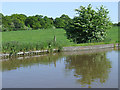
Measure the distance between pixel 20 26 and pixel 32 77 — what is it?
260 ft

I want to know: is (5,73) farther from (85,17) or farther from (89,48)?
(85,17)

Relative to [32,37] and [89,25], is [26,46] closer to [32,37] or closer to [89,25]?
[89,25]

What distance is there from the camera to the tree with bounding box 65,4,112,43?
1128 inches

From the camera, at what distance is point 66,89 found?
415 inches

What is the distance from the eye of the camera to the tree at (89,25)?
28641 millimetres

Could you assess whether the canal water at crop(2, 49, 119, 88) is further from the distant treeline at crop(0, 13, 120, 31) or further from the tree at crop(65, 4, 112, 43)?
the distant treeline at crop(0, 13, 120, 31)

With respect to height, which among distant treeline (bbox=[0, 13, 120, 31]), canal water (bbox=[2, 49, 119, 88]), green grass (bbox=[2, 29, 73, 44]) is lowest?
canal water (bbox=[2, 49, 119, 88])

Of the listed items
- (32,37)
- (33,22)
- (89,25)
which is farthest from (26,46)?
(33,22)

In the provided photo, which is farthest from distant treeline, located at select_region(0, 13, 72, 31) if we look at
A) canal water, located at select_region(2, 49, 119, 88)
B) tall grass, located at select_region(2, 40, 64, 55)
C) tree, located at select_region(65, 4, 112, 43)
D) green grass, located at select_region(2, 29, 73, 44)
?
canal water, located at select_region(2, 49, 119, 88)

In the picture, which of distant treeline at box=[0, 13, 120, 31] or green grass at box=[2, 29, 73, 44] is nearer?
green grass at box=[2, 29, 73, 44]

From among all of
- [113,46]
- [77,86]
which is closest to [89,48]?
[113,46]

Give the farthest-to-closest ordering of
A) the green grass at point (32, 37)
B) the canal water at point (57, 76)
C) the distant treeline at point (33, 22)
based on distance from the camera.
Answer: the distant treeline at point (33, 22)
the green grass at point (32, 37)
the canal water at point (57, 76)

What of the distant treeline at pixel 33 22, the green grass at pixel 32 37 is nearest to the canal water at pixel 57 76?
the green grass at pixel 32 37

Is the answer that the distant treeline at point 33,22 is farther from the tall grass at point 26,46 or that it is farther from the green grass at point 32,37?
the tall grass at point 26,46
